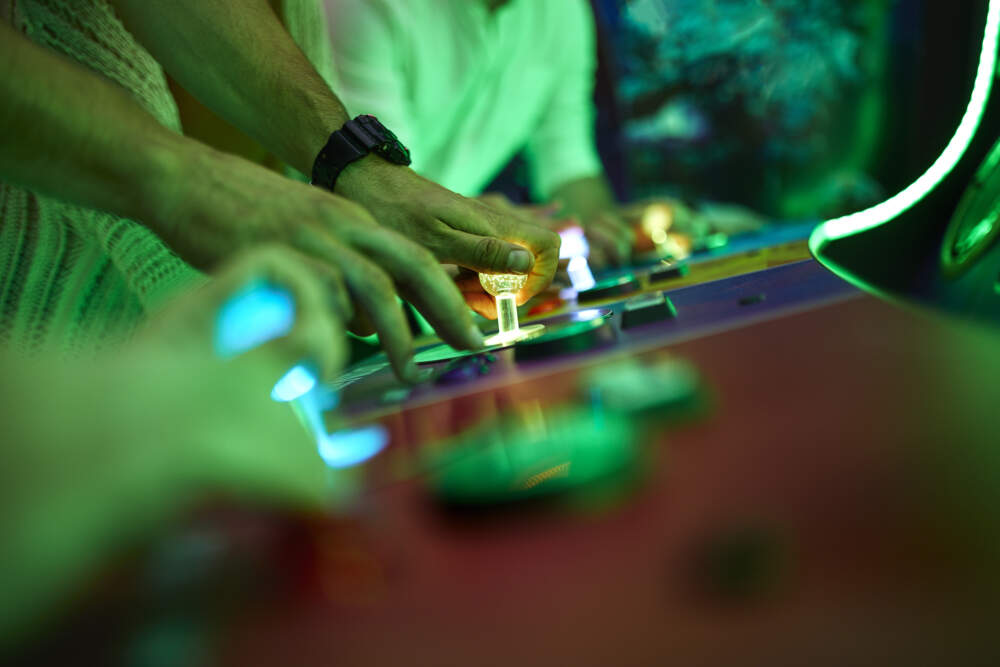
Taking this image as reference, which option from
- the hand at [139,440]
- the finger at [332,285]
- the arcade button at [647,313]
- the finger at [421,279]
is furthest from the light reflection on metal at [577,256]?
the hand at [139,440]

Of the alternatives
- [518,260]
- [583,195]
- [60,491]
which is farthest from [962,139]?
[583,195]

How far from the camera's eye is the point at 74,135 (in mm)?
495

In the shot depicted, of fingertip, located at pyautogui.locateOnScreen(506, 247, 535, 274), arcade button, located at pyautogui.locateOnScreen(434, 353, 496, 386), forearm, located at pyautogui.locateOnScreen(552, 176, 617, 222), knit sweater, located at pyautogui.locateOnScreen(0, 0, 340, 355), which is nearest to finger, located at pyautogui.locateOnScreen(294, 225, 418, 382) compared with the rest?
arcade button, located at pyautogui.locateOnScreen(434, 353, 496, 386)

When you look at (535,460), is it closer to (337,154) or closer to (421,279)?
(421,279)

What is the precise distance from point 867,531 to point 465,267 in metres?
0.51

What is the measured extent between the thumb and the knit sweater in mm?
332

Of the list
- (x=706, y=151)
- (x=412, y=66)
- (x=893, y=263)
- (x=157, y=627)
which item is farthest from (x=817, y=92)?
(x=157, y=627)

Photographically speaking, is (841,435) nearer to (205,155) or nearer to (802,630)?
(802,630)

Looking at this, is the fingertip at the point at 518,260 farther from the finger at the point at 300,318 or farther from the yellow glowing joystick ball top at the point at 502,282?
the finger at the point at 300,318

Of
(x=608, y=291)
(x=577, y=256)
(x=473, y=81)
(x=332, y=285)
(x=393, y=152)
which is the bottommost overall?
(x=332, y=285)

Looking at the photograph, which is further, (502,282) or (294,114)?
(294,114)

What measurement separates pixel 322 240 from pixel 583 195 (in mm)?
1761

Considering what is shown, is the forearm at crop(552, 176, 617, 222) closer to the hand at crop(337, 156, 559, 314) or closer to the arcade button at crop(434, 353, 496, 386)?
the hand at crop(337, 156, 559, 314)

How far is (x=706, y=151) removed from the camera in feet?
9.89
